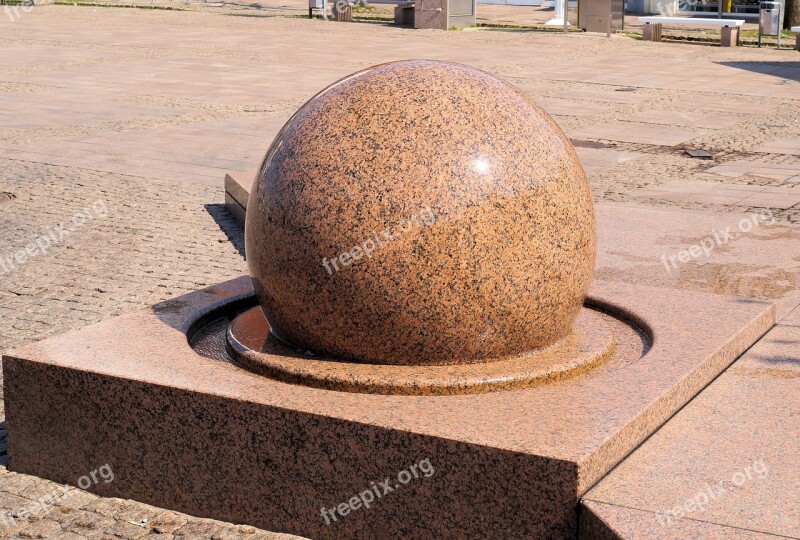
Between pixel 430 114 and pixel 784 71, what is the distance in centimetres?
1950

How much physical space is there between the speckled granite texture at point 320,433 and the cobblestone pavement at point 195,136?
0.22m

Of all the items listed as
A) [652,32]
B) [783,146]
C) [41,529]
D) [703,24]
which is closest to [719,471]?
[41,529]

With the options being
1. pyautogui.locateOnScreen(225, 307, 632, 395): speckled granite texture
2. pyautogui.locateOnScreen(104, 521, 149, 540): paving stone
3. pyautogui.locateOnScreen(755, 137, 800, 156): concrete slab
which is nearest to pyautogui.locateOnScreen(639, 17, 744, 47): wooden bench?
pyautogui.locateOnScreen(755, 137, 800, 156): concrete slab

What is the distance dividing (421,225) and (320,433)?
952 millimetres

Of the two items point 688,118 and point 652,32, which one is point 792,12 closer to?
point 652,32

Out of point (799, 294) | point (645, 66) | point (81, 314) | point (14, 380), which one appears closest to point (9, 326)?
point (81, 314)

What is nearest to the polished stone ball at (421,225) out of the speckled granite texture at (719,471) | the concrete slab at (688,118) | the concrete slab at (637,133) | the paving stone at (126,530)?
the speckled granite texture at (719,471)

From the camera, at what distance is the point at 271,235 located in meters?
5.04

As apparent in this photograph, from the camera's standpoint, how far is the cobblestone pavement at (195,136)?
811 centimetres

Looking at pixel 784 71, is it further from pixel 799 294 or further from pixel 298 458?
pixel 298 458

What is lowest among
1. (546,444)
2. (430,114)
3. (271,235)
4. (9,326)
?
(9,326)

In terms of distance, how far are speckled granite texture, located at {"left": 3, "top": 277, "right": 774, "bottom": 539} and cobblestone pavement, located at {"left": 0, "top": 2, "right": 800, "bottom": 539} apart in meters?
0.22

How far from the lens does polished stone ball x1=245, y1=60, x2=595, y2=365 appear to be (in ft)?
15.5

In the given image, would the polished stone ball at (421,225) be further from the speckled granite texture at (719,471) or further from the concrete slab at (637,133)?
the concrete slab at (637,133)
